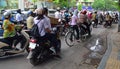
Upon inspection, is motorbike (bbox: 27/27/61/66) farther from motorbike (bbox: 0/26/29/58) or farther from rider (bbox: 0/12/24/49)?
rider (bbox: 0/12/24/49)

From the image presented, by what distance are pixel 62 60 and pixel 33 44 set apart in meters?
1.44

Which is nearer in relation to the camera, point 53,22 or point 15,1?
point 53,22

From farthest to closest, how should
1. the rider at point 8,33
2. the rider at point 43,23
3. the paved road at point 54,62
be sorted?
the rider at point 8,33 < the rider at point 43,23 < the paved road at point 54,62

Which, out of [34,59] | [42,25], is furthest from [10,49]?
[42,25]

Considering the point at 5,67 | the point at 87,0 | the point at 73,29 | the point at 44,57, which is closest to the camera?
the point at 5,67

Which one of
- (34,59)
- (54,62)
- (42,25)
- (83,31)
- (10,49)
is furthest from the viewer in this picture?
(83,31)

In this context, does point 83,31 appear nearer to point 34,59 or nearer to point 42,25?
point 42,25

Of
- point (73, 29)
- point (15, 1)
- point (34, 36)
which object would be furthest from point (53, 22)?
point (15, 1)

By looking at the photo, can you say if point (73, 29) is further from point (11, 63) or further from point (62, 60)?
point (11, 63)

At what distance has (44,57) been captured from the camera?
798cm

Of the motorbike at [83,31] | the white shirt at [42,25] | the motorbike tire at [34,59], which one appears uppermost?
the white shirt at [42,25]

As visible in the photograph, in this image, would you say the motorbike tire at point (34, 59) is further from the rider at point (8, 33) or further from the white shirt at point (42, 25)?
the rider at point (8, 33)

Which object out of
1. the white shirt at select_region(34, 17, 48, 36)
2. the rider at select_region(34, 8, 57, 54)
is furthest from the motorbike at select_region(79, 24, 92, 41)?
the white shirt at select_region(34, 17, 48, 36)

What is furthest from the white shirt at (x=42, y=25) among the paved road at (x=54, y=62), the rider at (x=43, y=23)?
the paved road at (x=54, y=62)
